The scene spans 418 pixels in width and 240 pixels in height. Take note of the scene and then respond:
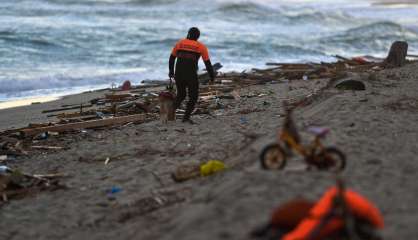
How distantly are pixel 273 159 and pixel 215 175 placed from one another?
1087mm

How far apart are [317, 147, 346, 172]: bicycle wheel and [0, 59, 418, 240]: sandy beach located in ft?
0.39

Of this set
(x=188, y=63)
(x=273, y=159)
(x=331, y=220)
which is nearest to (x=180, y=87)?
(x=188, y=63)

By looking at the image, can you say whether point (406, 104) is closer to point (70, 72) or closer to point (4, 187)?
point (4, 187)

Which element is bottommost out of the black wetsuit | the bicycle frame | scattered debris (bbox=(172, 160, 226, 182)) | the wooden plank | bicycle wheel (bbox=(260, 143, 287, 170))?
scattered debris (bbox=(172, 160, 226, 182))

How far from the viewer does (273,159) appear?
5.89 metres

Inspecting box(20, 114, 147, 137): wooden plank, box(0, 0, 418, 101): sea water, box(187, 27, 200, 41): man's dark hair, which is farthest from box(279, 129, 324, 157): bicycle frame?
box(0, 0, 418, 101): sea water

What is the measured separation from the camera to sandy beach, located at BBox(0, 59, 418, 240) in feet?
16.8

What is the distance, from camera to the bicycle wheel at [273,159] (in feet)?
19.2

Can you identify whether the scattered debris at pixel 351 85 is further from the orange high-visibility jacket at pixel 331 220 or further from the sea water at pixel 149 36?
the sea water at pixel 149 36

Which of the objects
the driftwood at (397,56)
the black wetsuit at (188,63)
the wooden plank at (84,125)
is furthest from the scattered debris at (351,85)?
the driftwood at (397,56)

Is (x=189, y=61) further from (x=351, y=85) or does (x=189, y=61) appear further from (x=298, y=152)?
(x=298, y=152)

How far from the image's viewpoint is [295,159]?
6.48 m

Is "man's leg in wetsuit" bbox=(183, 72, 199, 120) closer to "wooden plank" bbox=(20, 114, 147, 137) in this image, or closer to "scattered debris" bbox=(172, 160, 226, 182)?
"wooden plank" bbox=(20, 114, 147, 137)

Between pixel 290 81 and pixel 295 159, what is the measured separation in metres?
11.8
